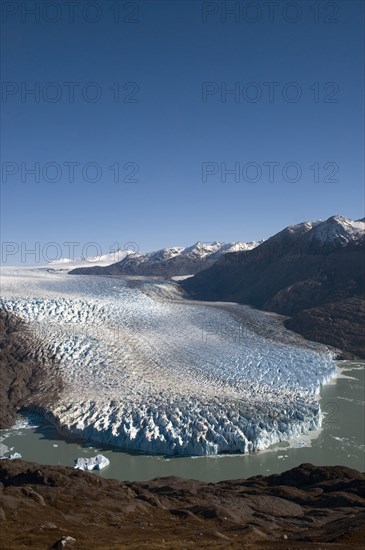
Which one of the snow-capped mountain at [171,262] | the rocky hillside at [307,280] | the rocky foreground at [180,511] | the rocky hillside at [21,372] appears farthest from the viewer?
the snow-capped mountain at [171,262]

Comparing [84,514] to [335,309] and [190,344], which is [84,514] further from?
[335,309]

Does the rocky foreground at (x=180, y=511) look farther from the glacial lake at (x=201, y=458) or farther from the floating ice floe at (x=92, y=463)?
the floating ice floe at (x=92, y=463)

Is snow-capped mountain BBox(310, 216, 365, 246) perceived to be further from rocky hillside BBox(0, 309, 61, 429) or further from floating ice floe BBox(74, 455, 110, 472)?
floating ice floe BBox(74, 455, 110, 472)

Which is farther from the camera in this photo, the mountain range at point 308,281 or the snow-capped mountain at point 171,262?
the snow-capped mountain at point 171,262

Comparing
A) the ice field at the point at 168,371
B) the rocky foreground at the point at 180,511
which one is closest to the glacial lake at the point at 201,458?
the ice field at the point at 168,371

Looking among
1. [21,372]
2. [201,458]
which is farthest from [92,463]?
[21,372]

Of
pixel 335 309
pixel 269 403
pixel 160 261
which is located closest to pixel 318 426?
pixel 269 403
